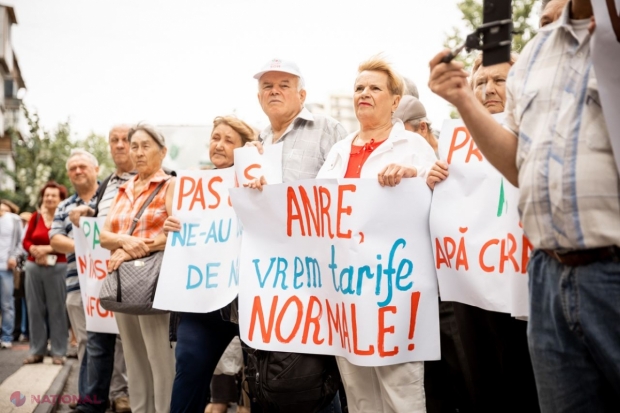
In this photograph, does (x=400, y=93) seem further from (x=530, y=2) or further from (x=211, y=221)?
(x=530, y=2)

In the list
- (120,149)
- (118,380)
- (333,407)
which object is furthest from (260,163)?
(118,380)

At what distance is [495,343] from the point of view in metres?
3.47

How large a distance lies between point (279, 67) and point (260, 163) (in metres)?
0.59

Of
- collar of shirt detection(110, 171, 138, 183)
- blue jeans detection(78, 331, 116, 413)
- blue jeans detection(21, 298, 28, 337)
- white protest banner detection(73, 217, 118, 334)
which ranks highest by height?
collar of shirt detection(110, 171, 138, 183)

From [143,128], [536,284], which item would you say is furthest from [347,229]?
[143,128]

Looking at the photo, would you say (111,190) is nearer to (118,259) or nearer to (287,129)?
(118,259)

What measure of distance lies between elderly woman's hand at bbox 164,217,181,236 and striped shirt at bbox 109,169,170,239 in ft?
0.62

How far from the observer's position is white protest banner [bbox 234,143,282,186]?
13.6ft

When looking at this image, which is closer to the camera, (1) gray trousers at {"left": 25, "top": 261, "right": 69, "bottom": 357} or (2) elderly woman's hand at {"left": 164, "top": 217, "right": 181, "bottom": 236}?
(2) elderly woman's hand at {"left": 164, "top": 217, "right": 181, "bottom": 236}

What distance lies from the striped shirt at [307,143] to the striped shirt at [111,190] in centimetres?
205

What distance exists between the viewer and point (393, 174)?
3.47 metres

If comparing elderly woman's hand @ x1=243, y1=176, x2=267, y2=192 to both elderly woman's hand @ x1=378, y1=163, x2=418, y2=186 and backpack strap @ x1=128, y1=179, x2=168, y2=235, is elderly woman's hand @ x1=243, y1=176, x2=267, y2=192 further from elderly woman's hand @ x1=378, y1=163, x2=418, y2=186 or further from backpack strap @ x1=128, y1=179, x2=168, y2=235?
backpack strap @ x1=128, y1=179, x2=168, y2=235

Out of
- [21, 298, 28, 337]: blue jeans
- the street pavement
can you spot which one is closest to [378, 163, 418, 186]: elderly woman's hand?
the street pavement

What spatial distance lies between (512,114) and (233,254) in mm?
2495
